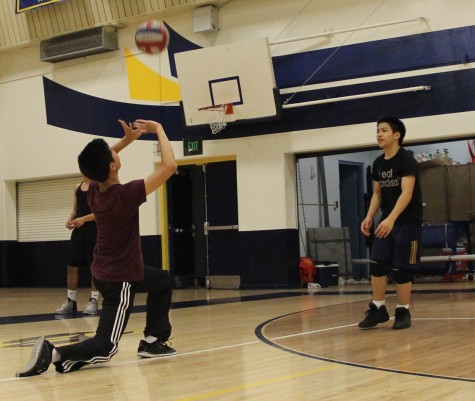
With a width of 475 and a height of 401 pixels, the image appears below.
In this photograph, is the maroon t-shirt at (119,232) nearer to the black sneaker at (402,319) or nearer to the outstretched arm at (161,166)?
the outstretched arm at (161,166)

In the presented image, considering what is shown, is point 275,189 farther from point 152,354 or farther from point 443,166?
point 152,354

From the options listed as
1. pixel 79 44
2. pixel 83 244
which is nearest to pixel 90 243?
pixel 83 244

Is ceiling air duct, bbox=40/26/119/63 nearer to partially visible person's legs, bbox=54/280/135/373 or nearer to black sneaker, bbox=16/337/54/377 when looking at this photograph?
partially visible person's legs, bbox=54/280/135/373

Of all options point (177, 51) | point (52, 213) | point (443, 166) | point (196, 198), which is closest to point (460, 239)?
point (443, 166)

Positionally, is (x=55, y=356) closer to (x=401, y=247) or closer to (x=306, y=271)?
(x=401, y=247)

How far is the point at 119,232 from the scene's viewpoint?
482 cm

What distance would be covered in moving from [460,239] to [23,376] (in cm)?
1187

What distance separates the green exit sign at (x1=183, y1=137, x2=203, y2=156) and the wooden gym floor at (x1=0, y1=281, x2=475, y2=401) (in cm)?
524

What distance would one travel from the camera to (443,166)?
15656 mm

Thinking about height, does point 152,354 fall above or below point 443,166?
below

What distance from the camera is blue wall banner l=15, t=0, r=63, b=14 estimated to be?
15219 millimetres

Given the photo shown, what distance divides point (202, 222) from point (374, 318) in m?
8.17

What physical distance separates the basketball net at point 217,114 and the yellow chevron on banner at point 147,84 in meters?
1.00

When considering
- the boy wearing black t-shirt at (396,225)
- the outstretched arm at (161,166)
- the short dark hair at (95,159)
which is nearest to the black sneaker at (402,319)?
the boy wearing black t-shirt at (396,225)
